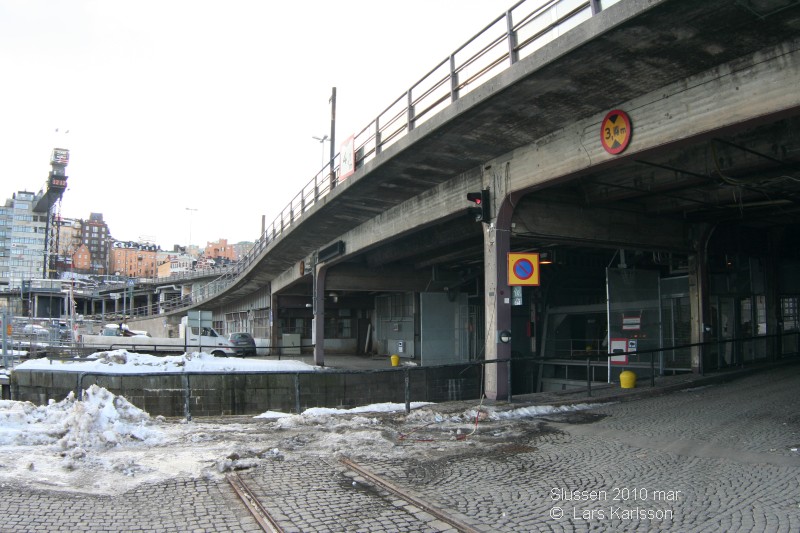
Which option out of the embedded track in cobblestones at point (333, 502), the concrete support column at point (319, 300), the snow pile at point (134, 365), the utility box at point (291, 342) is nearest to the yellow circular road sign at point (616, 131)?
the embedded track in cobblestones at point (333, 502)

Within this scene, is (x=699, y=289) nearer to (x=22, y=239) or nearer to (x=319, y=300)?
(x=319, y=300)

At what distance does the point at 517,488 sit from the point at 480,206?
907cm

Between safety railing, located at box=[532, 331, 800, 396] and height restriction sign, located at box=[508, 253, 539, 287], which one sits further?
safety railing, located at box=[532, 331, 800, 396]

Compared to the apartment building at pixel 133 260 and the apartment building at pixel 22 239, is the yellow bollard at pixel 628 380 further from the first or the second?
the apartment building at pixel 133 260

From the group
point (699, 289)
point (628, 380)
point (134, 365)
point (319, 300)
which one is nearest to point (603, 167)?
point (628, 380)

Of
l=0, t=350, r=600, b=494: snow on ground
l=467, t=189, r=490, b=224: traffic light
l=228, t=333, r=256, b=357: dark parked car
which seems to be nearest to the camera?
l=0, t=350, r=600, b=494: snow on ground

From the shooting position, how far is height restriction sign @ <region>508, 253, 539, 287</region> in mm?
14391

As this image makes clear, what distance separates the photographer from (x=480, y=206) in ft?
48.5

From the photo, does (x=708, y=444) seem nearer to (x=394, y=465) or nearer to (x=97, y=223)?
(x=394, y=465)

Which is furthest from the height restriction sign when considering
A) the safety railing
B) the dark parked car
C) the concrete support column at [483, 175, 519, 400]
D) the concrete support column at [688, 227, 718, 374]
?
the dark parked car

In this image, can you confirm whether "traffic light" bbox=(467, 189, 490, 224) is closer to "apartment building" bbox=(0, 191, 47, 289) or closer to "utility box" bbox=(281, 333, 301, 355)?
"utility box" bbox=(281, 333, 301, 355)

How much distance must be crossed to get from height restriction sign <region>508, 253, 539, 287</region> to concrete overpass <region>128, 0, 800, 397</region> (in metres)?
0.27

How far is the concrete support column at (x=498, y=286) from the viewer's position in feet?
46.4

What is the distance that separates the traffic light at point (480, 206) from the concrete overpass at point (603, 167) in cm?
25
